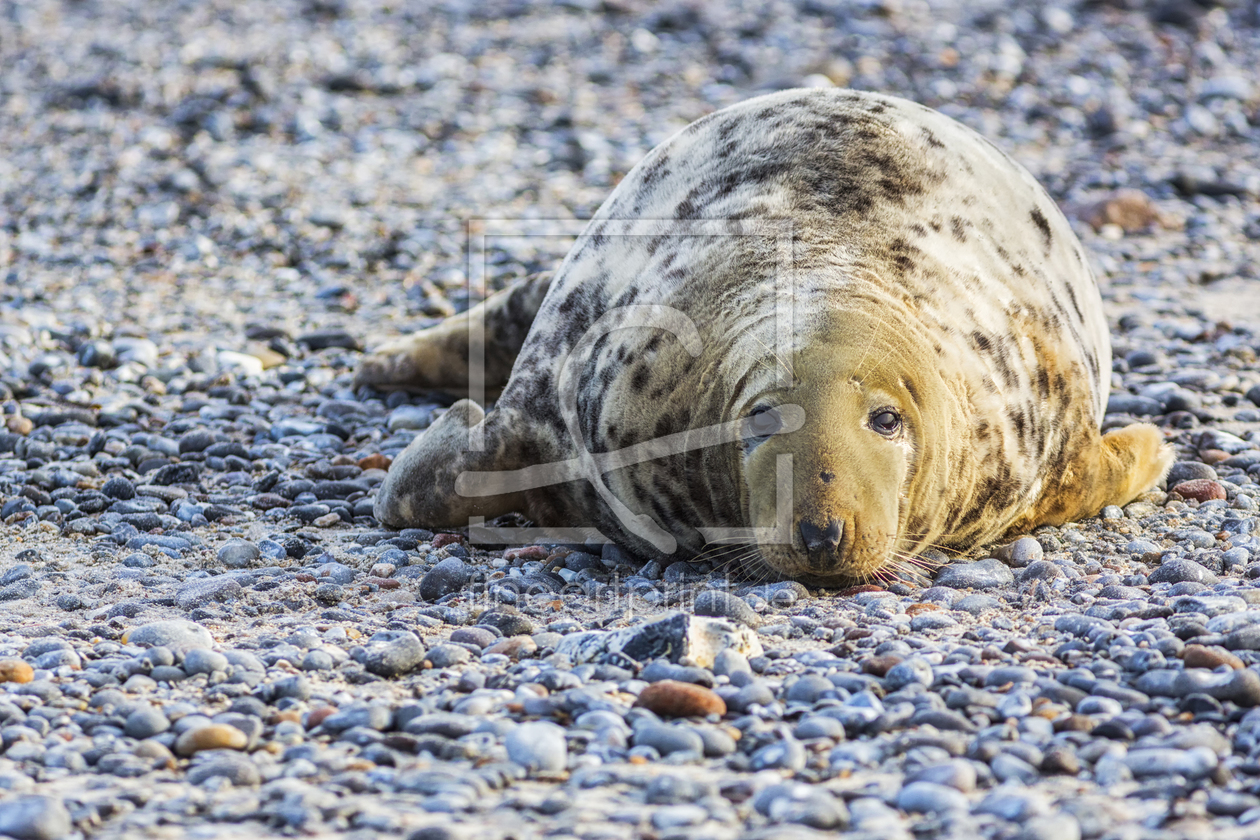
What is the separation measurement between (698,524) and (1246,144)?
29.2ft

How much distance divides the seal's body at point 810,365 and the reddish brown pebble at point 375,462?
61 centimetres

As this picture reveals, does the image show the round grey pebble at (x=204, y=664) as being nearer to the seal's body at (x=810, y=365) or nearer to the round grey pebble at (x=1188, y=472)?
the seal's body at (x=810, y=365)

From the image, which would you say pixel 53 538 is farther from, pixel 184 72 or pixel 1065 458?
pixel 184 72

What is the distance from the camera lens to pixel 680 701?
3.06 meters

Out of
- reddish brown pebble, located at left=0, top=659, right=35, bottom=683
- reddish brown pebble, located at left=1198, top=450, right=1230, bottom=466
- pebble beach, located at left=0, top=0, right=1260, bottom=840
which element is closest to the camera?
pebble beach, located at left=0, top=0, right=1260, bottom=840

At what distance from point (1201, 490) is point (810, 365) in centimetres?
204

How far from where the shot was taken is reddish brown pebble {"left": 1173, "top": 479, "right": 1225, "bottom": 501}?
5.13 meters

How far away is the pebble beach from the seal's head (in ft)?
0.63

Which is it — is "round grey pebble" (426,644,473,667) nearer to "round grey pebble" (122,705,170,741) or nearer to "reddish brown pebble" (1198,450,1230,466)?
"round grey pebble" (122,705,170,741)

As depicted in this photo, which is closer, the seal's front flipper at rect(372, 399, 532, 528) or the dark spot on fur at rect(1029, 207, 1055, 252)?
the seal's front flipper at rect(372, 399, 532, 528)

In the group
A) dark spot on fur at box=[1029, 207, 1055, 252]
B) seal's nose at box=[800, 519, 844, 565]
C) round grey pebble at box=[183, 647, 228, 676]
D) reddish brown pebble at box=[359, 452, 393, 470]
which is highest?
dark spot on fur at box=[1029, 207, 1055, 252]

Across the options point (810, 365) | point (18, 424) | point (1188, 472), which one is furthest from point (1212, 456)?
point (18, 424)

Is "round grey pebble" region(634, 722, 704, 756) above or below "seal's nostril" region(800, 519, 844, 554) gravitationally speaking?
below

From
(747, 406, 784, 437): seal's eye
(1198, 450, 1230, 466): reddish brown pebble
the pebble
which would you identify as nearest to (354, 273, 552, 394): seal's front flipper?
(747, 406, 784, 437): seal's eye
